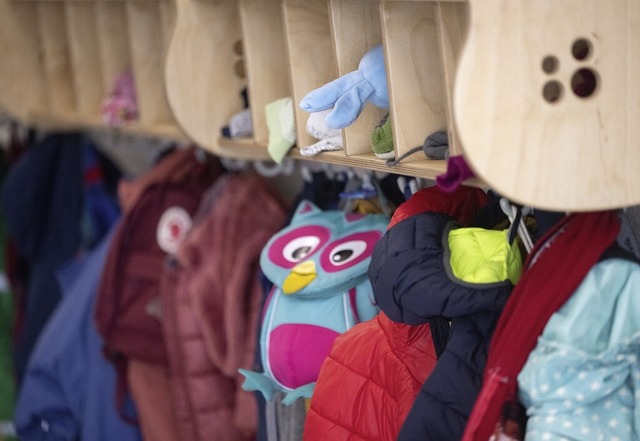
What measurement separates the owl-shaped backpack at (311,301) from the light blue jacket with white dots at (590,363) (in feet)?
1.70

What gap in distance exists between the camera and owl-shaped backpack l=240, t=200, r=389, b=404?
1.50 metres

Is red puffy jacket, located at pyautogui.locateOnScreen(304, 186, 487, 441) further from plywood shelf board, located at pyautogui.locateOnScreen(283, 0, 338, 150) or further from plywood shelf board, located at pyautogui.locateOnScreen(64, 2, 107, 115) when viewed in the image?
plywood shelf board, located at pyautogui.locateOnScreen(64, 2, 107, 115)

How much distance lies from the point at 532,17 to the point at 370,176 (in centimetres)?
73

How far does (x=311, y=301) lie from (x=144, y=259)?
79 cm

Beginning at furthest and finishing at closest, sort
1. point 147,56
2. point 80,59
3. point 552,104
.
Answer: point 80,59, point 147,56, point 552,104

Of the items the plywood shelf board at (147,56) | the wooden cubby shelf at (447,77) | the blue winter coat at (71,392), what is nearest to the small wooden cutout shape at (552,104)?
the wooden cubby shelf at (447,77)

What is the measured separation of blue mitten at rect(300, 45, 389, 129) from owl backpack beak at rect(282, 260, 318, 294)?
326 mm

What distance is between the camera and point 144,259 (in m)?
2.22

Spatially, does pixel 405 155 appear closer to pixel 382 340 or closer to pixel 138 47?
pixel 382 340

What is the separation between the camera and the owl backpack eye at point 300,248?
5.16 feet

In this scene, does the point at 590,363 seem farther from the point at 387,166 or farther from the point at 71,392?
the point at 71,392

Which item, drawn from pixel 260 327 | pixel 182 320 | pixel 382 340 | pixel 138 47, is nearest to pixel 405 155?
pixel 382 340

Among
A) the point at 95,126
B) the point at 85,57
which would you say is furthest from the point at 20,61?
the point at 95,126

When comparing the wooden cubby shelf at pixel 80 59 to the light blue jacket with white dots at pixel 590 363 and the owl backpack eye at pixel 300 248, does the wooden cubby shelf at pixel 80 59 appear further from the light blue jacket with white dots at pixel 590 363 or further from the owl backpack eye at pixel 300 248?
the light blue jacket with white dots at pixel 590 363
